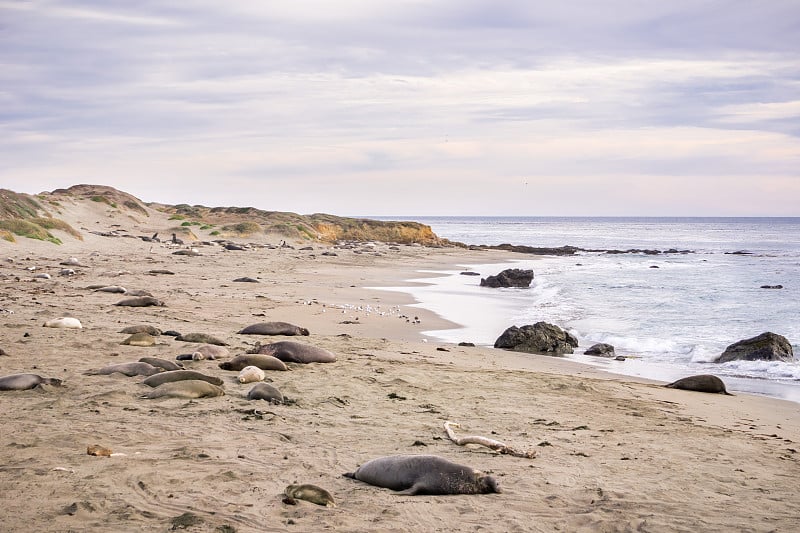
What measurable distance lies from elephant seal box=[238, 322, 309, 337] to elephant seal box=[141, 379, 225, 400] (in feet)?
14.0

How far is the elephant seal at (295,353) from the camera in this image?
9.23 meters

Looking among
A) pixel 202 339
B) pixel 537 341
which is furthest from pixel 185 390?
pixel 537 341

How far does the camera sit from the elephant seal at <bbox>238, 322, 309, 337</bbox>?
11414 millimetres

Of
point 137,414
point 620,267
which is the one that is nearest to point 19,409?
point 137,414

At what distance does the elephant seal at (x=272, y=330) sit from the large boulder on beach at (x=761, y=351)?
735 centimetres

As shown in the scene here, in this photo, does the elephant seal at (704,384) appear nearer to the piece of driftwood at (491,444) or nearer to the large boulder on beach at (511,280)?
the piece of driftwood at (491,444)

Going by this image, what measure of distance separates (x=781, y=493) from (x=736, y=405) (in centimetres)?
395

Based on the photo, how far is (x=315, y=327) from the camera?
13359 millimetres

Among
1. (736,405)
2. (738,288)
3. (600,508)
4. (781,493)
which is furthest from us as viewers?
(738,288)

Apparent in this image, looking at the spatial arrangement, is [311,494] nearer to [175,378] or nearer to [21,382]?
[175,378]

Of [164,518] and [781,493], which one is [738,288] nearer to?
[781,493]

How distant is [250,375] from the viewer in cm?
787

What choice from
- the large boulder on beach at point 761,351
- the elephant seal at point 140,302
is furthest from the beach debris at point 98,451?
the large boulder on beach at point 761,351

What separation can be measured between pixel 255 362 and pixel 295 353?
779 millimetres
